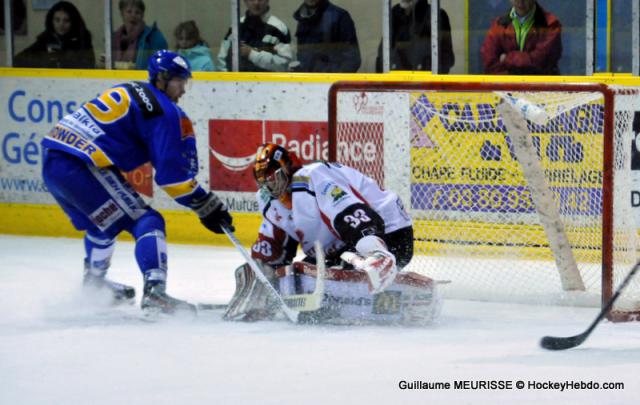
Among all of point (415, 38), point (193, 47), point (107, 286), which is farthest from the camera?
point (193, 47)

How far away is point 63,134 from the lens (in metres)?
5.38

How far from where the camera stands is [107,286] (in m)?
5.69

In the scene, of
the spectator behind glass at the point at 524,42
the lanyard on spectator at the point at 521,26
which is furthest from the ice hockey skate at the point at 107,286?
the lanyard on spectator at the point at 521,26

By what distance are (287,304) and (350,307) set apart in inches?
10.0

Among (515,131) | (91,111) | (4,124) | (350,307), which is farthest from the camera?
(4,124)

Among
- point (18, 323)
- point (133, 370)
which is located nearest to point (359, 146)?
point (18, 323)

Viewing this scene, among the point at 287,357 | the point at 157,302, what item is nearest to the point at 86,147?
the point at 157,302

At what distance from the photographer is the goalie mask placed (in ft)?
16.4

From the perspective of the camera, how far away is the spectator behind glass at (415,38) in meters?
6.91

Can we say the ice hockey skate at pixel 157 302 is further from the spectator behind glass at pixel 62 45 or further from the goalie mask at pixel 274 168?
the spectator behind glass at pixel 62 45

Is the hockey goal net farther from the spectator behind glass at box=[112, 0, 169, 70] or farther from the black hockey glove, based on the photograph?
the spectator behind glass at box=[112, 0, 169, 70]

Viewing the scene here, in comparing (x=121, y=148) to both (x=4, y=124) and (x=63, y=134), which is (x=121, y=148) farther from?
(x=4, y=124)

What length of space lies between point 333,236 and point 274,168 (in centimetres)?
38

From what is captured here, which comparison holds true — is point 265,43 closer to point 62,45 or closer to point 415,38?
point 415,38
